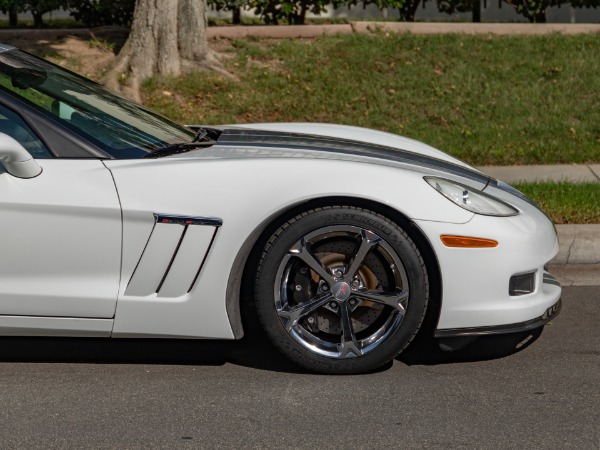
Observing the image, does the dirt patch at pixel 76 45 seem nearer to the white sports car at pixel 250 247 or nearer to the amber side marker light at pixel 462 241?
the white sports car at pixel 250 247

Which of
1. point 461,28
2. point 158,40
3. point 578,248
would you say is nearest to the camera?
point 578,248

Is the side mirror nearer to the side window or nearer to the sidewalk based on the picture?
the side window

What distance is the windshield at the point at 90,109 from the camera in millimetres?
4785

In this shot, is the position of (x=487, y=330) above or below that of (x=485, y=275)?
below

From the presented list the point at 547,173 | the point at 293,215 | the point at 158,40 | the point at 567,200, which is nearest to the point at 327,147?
the point at 293,215

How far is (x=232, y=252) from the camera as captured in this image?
454cm

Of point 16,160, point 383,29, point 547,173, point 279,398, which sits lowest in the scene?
point 547,173

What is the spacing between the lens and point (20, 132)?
15.4 feet

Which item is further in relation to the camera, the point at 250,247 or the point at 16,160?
the point at 250,247

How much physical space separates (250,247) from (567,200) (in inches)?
149

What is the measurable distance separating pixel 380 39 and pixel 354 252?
330 inches

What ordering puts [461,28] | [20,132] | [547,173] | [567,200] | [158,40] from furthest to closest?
1. [461,28]
2. [158,40]
3. [547,173]
4. [567,200]
5. [20,132]

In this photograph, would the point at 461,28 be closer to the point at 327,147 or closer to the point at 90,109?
the point at 327,147

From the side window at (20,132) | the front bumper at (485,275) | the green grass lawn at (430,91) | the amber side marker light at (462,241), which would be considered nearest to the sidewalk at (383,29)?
the green grass lawn at (430,91)
